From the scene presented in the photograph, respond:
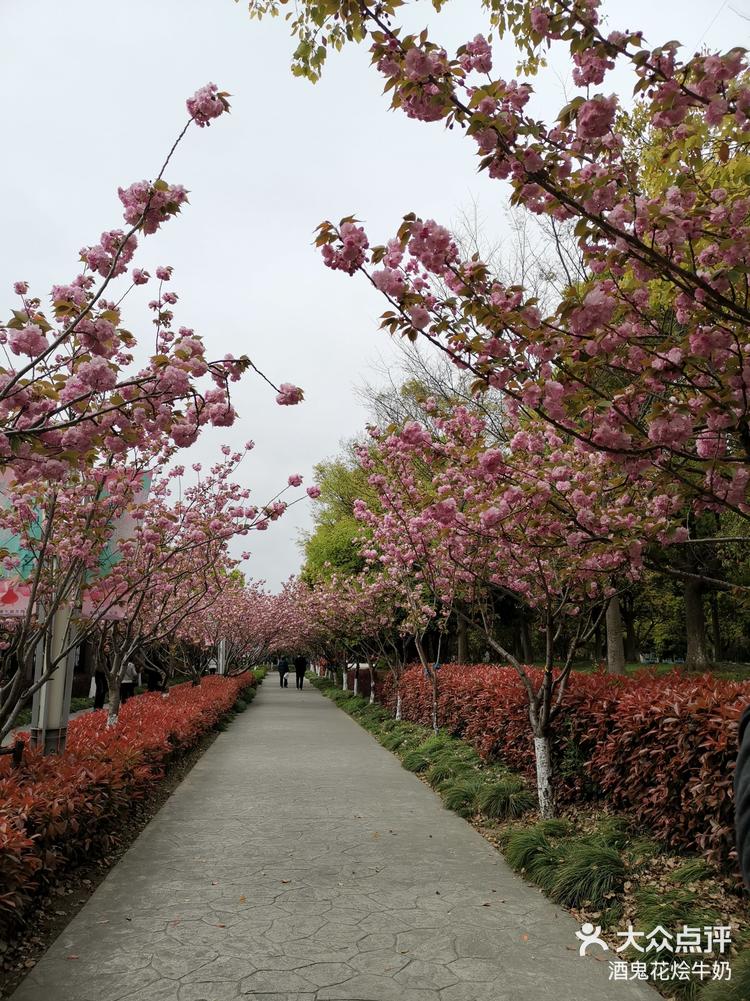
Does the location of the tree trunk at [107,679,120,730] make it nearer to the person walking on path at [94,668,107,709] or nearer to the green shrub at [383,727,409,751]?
the green shrub at [383,727,409,751]

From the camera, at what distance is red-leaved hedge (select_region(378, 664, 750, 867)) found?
15.1 ft

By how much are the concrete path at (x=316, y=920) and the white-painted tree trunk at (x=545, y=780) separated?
639 mm

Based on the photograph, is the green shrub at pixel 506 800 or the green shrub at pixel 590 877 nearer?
the green shrub at pixel 590 877

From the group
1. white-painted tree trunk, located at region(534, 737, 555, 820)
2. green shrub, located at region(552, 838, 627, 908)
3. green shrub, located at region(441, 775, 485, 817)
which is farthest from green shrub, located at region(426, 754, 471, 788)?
green shrub, located at region(552, 838, 627, 908)

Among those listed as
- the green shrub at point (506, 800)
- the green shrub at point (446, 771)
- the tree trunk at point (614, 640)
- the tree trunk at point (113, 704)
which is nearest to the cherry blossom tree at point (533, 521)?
the green shrub at point (506, 800)

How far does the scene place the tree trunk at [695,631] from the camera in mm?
18578

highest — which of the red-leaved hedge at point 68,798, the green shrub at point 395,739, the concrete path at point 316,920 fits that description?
the red-leaved hedge at point 68,798

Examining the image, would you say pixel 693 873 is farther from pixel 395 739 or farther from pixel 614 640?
pixel 614 640

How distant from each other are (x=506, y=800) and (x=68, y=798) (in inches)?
158

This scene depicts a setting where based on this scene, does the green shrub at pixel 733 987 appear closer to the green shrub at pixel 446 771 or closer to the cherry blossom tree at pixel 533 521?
the cherry blossom tree at pixel 533 521

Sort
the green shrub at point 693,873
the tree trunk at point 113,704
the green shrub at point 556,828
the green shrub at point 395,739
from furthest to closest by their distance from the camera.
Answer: the green shrub at point 395,739 → the tree trunk at point 113,704 → the green shrub at point 556,828 → the green shrub at point 693,873

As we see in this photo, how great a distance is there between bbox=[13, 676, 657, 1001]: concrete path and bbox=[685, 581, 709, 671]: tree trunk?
1304 centimetres

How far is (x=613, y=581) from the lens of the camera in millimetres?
7570

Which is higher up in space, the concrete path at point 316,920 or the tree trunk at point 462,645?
the tree trunk at point 462,645
